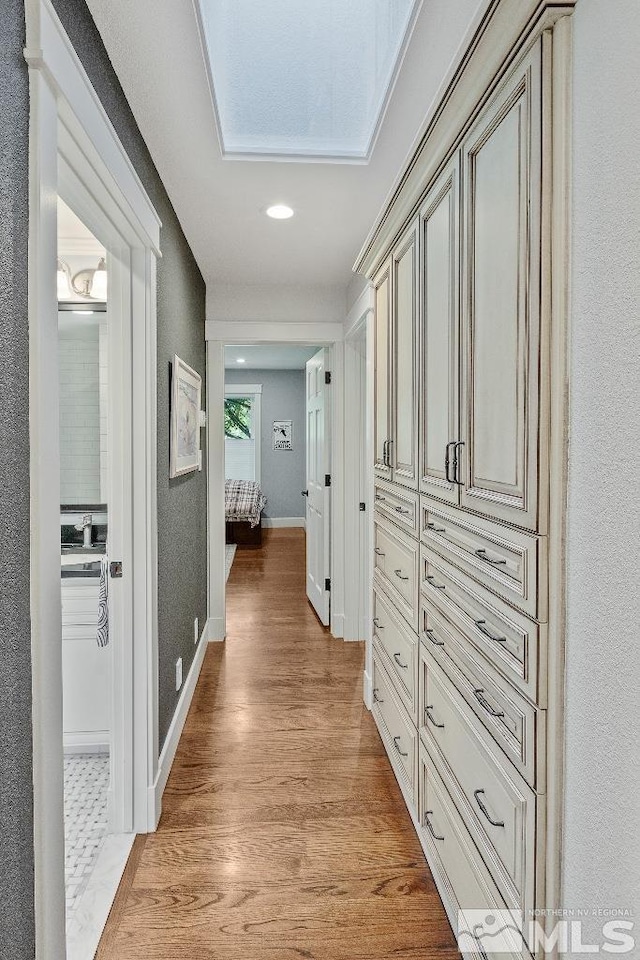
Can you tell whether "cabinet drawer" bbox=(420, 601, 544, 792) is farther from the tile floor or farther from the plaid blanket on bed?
the plaid blanket on bed

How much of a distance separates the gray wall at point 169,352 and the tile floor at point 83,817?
326 millimetres

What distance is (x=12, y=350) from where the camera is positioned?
1070 millimetres

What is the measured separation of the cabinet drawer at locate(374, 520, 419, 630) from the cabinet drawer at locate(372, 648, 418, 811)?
0.39 m

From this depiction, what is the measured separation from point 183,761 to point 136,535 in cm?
114

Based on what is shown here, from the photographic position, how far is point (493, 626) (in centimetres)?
137

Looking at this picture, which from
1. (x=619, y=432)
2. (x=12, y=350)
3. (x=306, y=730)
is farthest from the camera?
(x=306, y=730)

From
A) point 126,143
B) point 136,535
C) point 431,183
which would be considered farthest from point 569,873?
point 126,143

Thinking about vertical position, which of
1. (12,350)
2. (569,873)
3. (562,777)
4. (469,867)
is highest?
(12,350)

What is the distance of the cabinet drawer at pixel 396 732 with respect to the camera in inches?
82.6

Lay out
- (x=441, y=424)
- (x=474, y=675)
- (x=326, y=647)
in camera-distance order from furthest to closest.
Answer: (x=326, y=647)
(x=441, y=424)
(x=474, y=675)

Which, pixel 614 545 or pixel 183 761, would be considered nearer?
pixel 614 545

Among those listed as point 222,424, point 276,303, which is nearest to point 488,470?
point 222,424

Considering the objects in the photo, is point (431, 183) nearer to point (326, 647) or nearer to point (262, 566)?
point (326, 647)

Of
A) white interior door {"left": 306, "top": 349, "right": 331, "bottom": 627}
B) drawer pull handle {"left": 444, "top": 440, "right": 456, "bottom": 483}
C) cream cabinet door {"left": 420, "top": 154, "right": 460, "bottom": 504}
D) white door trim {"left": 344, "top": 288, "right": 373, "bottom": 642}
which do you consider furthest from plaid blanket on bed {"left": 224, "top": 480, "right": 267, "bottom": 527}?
drawer pull handle {"left": 444, "top": 440, "right": 456, "bottom": 483}
